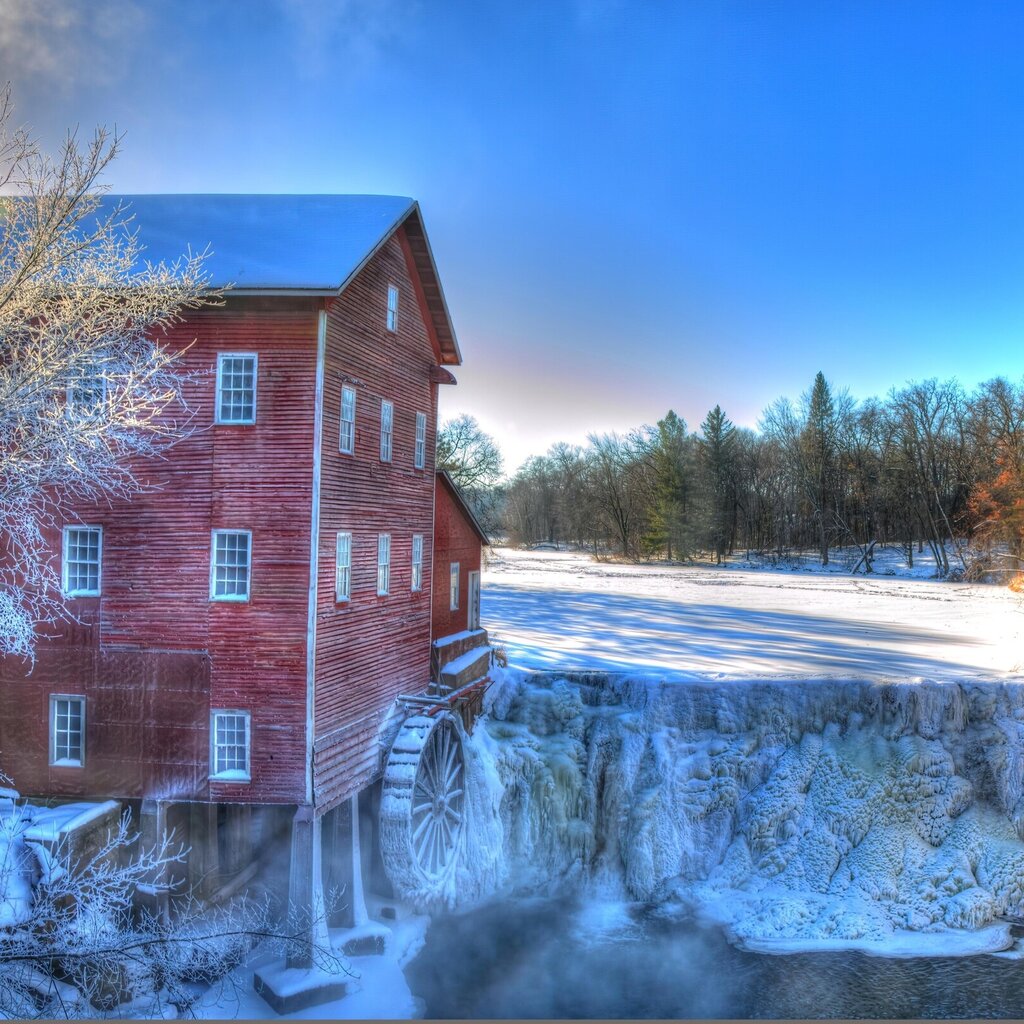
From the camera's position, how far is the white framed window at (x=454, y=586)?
1811 cm

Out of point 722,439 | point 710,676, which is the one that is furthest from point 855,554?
point 710,676

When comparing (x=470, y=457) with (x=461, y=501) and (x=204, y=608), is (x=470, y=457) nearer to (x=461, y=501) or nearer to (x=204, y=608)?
(x=461, y=501)

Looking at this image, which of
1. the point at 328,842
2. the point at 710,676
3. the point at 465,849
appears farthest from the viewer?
the point at 710,676

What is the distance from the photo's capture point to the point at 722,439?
177ft

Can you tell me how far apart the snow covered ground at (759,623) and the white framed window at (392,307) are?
32.0ft

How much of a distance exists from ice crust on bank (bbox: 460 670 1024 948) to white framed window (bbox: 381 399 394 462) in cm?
711

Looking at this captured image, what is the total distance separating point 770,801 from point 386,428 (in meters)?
11.6

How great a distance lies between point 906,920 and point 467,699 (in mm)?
9941

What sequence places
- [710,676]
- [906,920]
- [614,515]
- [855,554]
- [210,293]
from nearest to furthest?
[210,293] → [906,920] → [710,676] → [855,554] → [614,515]

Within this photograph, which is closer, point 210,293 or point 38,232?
point 38,232

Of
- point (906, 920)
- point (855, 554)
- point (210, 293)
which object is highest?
point (210, 293)

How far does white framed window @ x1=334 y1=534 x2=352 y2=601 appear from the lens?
11.8 metres

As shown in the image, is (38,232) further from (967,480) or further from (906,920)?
(967,480)

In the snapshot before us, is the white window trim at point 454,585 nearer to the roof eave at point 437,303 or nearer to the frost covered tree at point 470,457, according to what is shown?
the roof eave at point 437,303
